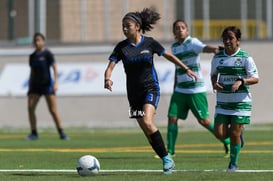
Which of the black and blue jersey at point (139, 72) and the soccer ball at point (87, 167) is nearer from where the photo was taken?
the soccer ball at point (87, 167)

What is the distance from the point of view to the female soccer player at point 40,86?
2114cm

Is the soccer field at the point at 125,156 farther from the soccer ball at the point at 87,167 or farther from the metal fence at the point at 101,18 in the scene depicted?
the metal fence at the point at 101,18

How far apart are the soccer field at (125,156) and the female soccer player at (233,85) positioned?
1.68ft

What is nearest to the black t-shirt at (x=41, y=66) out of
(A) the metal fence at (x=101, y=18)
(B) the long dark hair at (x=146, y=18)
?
(A) the metal fence at (x=101, y=18)

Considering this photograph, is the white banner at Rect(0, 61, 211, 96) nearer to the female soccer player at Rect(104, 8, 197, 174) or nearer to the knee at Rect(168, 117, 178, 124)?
the knee at Rect(168, 117, 178, 124)

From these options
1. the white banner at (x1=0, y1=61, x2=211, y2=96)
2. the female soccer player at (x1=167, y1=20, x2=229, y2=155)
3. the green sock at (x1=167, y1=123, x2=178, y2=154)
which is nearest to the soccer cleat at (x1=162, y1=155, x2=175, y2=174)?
the green sock at (x1=167, y1=123, x2=178, y2=154)

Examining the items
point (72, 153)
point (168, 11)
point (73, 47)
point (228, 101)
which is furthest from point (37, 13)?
point (228, 101)

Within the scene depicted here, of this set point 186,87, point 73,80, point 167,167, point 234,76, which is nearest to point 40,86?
point 73,80

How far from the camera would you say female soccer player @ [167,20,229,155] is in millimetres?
16188

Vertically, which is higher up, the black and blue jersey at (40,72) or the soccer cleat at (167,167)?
the black and blue jersey at (40,72)

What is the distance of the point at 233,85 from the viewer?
41.7 ft

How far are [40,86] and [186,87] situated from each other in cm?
568

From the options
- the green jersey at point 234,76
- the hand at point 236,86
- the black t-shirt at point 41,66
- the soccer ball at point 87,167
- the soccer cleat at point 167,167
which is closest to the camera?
the soccer ball at point 87,167

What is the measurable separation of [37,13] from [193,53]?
12558 millimetres
